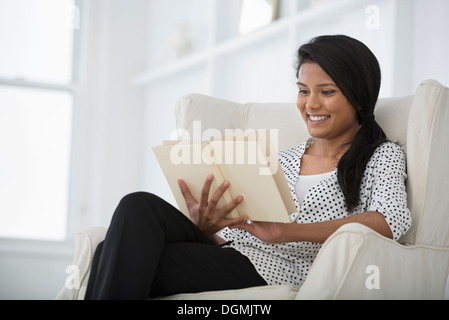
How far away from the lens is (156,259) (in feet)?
4.87

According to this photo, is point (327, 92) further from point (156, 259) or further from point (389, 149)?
point (156, 259)

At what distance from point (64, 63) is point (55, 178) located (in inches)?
33.6

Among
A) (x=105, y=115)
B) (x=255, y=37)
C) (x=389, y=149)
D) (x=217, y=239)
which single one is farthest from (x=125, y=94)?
(x=389, y=149)

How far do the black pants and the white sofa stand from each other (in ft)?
0.21

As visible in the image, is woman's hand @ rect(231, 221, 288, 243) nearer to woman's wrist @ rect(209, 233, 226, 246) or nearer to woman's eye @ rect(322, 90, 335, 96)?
woman's wrist @ rect(209, 233, 226, 246)

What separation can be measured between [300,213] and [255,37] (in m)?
1.69

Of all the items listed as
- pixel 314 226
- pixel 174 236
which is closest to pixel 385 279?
pixel 314 226

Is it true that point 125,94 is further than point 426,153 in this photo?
Yes

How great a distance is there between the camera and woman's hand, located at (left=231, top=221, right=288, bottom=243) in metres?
1.66

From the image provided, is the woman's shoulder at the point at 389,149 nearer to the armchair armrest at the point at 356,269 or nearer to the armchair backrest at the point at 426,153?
the armchair backrest at the point at 426,153

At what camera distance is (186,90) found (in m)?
4.05

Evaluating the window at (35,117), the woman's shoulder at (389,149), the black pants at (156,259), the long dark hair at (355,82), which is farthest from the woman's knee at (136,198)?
the window at (35,117)

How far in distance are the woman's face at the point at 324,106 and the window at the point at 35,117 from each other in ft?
8.79
